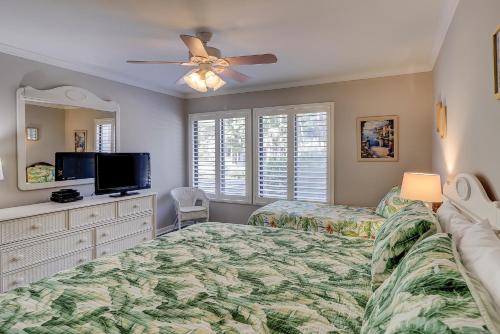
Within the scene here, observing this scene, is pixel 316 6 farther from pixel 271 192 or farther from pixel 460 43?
pixel 271 192

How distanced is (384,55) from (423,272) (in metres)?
3.19

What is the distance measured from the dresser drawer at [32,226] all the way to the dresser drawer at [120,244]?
55cm

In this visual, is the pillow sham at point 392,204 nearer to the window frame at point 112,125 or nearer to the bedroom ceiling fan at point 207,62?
the bedroom ceiling fan at point 207,62

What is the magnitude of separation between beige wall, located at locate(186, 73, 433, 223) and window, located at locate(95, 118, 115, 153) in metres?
2.43

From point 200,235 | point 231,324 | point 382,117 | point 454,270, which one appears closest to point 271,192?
point 382,117

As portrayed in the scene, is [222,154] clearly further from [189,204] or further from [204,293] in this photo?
[204,293]

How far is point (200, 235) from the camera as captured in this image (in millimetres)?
2402

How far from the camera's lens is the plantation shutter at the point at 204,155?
530 cm

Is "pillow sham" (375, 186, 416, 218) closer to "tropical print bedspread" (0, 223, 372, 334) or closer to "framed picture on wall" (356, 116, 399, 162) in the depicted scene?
"framed picture on wall" (356, 116, 399, 162)

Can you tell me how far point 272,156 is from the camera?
4785 mm

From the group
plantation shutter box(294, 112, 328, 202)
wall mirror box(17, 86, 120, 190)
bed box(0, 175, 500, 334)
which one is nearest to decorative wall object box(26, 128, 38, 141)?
wall mirror box(17, 86, 120, 190)

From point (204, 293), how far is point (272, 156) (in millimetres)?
3517

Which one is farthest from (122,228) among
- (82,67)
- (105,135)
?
(82,67)

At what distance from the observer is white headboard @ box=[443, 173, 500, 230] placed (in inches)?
50.1
